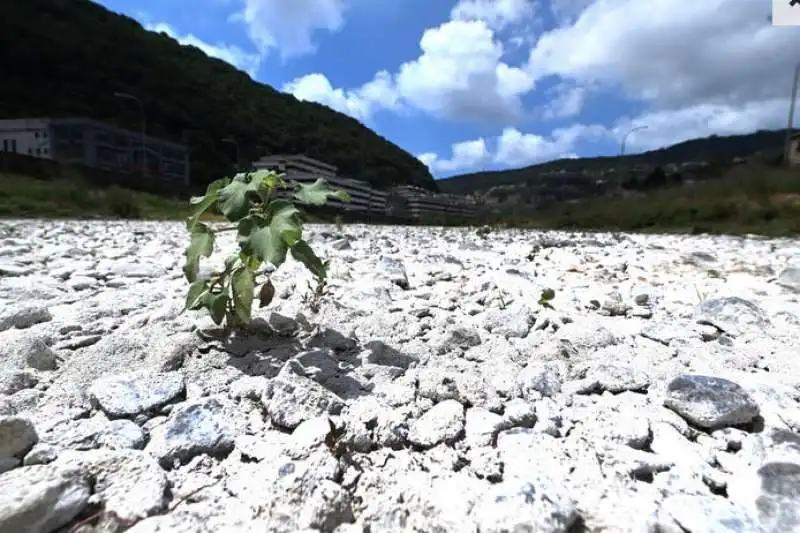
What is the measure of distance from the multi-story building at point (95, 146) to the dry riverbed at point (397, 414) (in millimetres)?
37359

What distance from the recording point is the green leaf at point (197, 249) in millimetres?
1723

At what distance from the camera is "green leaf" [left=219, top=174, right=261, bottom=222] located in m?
1.72

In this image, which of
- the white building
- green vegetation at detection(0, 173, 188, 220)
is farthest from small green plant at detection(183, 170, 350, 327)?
the white building

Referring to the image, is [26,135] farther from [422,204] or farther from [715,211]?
[715,211]

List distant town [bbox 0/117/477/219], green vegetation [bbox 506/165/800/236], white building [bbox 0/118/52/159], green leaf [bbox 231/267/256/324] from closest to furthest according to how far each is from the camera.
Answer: green leaf [bbox 231/267/256/324]
green vegetation [bbox 506/165/800/236]
distant town [bbox 0/117/477/219]
white building [bbox 0/118/52/159]

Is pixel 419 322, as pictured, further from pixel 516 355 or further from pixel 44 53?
pixel 44 53

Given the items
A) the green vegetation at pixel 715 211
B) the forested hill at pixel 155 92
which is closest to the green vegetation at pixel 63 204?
the green vegetation at pixel 715 211

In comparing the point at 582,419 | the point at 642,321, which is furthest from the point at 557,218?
the point at 582,419

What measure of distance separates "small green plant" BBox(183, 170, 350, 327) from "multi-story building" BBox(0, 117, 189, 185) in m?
37.3

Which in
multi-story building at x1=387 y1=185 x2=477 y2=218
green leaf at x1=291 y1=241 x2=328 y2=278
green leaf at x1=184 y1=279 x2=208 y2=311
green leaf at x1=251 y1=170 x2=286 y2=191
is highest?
multi-story building at x1=387 y1=185 x2=477 y2=218

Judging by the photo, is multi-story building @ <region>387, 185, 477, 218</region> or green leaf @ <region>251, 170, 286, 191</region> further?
multi-story building @ <region>387, 185, 477, 218</region>

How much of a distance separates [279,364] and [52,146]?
4159cm

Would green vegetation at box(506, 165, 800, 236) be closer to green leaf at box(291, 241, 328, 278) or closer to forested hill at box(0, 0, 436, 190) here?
green leaf at box(291, 241, 328, 278)

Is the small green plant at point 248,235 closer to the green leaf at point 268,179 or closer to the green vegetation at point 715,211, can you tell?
the green leaf at point 268,179
